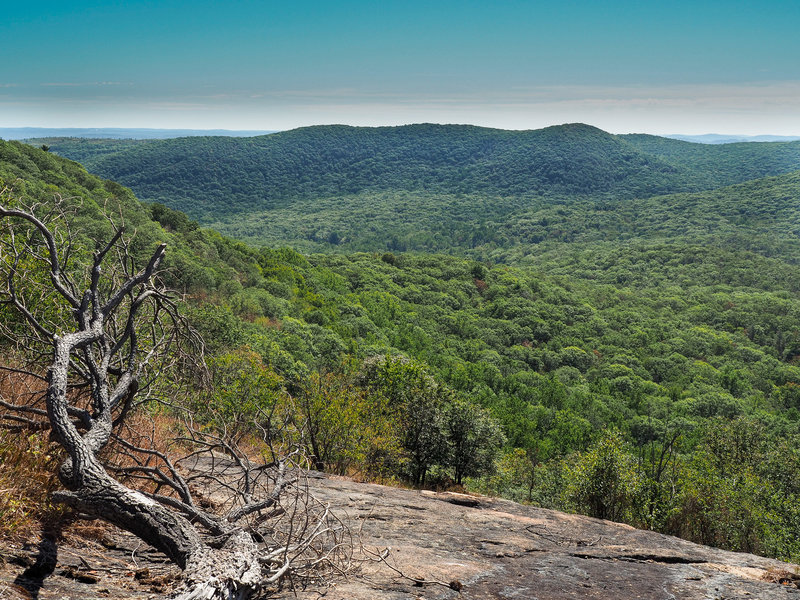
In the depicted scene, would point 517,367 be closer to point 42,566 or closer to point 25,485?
point 25,485

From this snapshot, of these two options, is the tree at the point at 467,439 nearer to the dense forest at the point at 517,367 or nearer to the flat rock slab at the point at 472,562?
the dense forest at the point at 517,367

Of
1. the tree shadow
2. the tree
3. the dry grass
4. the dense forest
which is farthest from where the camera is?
the tree

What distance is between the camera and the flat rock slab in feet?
16.7

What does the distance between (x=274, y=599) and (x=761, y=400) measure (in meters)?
109

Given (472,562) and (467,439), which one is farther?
(467,439)

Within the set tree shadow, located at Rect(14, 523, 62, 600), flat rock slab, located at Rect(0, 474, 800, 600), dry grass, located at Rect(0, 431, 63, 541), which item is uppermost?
dry grass, located at Rect(0, 431, 63, 541)

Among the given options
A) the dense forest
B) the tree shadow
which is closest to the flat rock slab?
the tree shadow

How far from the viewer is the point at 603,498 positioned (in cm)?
2562

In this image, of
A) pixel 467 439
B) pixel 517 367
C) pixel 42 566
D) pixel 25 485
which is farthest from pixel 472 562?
pixel 517 367

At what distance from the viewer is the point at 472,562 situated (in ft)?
26.3

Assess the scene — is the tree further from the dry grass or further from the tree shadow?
the tree shadow

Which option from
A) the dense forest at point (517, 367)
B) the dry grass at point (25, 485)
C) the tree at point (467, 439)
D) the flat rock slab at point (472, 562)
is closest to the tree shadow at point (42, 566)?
the flat rock slab at point (472, 562)

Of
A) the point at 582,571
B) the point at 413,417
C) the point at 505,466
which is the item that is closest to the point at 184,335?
the point at 582,571

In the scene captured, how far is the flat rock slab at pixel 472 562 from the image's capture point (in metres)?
5.10
